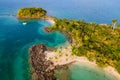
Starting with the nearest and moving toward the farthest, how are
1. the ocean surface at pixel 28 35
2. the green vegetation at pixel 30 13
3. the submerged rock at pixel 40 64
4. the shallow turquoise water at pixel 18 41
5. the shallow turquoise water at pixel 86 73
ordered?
the submerged rock at pixel 40 64 < the shallow turquoise water at pixel 86 73 < the shallow turquoise water at pixel 18 41 < the ocean surface at pixel 28 35 < the green vegetation at pixel 30 13

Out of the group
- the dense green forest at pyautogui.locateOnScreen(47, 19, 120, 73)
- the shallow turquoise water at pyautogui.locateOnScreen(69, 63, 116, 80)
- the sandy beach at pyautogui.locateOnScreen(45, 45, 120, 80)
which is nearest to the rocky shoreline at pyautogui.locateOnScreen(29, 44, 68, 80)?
Answer: the sandy beach at pyautogui.locateOnScreen(45, 45, 120, 80)

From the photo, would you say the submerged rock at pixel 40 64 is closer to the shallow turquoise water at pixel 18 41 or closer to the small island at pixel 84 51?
the small island at pixel 84 51

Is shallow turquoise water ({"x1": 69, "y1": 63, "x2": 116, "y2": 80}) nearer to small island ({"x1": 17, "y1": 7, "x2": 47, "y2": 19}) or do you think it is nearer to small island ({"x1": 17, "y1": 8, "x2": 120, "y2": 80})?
small island ({"x1": 17, "y1": 8, "x2": 120, "y2": 80})

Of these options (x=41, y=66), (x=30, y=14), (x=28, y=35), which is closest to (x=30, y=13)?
(x=30, y=14)

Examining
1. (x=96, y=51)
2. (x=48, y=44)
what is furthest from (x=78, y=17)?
(x=96, y=51)

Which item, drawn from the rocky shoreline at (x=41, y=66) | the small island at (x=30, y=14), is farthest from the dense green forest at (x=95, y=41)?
the small island at (x=30, y=14)

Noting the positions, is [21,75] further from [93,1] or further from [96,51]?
[93,1]
